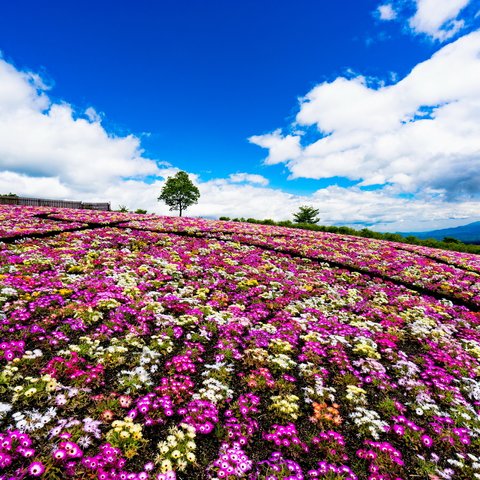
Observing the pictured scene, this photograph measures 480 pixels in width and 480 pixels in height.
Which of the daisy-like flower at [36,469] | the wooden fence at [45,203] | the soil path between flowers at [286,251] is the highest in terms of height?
the wooden fence at [45,203]

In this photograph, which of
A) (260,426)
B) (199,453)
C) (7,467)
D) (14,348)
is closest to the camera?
(7,467)

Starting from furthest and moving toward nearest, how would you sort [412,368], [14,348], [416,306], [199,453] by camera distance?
[416,306] → [412,368] → [14,348] → [199,453]

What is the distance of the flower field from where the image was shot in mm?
4844

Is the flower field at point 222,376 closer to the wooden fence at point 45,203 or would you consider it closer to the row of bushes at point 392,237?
the row of bushes at point 392,237

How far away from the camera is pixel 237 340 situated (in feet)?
27.6

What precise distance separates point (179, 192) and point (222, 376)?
7972 cm

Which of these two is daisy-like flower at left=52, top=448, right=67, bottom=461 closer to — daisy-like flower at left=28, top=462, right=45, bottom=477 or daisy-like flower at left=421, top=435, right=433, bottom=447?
daisy-like flower at left=28, top=462, right=45, bottom=477

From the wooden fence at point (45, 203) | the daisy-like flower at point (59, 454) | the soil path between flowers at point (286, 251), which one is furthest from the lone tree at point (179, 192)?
the daisy-like flower at point (59, 454)

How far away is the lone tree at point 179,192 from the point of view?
8256cm

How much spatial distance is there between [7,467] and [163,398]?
2.44 metres

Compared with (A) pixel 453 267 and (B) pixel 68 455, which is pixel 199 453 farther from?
(A) pixel 453 267

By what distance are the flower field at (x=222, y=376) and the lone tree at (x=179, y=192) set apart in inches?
2765

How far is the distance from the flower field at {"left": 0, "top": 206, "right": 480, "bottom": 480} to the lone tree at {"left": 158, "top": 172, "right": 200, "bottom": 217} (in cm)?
7024

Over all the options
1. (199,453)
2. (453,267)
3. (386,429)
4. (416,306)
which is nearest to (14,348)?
(199,453)
